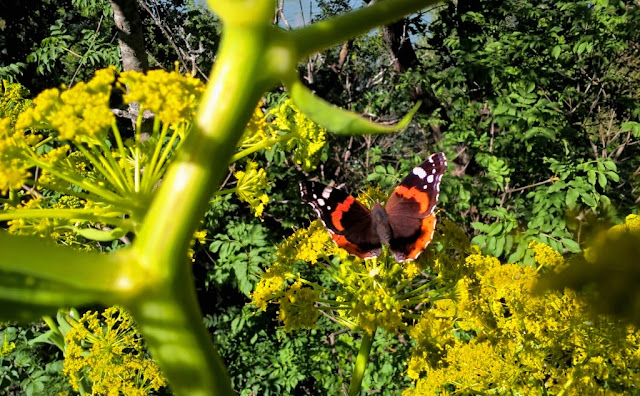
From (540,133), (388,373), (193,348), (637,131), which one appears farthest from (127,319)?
(637,131)

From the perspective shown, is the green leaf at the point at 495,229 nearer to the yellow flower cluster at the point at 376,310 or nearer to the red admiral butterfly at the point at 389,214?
the red admiral butterfly at the point at 389,214

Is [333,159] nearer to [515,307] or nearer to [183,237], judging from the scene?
[515,307]

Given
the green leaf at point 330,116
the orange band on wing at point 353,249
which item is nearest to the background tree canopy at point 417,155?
the orange band on wing at point 353,249

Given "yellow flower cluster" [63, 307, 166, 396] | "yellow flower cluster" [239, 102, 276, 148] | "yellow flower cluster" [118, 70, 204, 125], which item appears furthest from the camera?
"yellow flower cluster" [63, 307, 166, 396]

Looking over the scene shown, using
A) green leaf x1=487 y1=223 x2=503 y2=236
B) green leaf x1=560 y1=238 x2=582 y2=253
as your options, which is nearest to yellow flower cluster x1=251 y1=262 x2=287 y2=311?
green leaf x1=487 y1=223 x2=503 y2=236

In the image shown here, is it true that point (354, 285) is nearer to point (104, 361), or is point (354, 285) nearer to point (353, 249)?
point (353, 249)

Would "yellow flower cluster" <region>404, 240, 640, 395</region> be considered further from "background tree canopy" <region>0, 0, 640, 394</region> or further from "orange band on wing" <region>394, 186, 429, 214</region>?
"background tree canopy" <region>0, 0, 640, 394</region>
